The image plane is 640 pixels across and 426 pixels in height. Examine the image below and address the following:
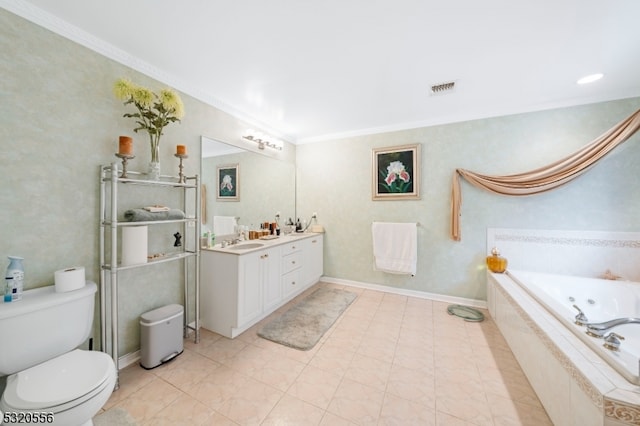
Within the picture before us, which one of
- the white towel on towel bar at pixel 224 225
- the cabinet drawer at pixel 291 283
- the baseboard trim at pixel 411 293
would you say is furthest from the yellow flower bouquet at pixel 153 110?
the baseboard trim at pixel 411 293

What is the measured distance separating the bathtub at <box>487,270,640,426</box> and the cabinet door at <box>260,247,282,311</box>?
2221 mm

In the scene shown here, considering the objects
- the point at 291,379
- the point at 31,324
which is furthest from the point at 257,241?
the point at 31,324

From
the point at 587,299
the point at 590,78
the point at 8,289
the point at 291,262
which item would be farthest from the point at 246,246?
the point at 590,78

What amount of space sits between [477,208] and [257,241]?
2.75 meters

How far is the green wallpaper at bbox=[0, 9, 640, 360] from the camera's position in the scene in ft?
4.39

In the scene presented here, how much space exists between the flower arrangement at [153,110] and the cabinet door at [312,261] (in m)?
2.02

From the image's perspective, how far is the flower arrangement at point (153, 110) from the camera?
1.62 m

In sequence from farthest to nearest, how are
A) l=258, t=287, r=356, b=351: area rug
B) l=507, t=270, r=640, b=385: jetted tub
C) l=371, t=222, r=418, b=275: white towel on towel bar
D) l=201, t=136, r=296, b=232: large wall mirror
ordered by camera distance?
l=371, t=222, r=418, b=275: white towel on towel bar → l=201, t=136, r=296, b=232: large wall mirror → l=258, t=287, r=356, b=351: area rug → l=507, t=270, r=640, b=385: jetted tub

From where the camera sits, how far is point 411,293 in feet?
10.3

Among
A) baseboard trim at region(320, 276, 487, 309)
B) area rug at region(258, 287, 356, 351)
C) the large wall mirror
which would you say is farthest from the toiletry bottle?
baseboard trim at region(320, 276, 487, 309)

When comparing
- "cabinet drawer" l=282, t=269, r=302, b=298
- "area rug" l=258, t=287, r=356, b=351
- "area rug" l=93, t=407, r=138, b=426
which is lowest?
"area rug" l=93, t=407, r=138, b=426

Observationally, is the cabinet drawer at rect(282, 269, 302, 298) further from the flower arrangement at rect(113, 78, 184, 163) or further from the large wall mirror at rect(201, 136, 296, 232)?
the flower arrangement at rect(113, 78, 184, 163)

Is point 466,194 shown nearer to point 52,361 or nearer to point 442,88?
point 442,88

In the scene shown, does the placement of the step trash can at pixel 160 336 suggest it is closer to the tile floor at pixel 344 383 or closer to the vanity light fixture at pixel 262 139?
the tile floor at pixel 344 383
